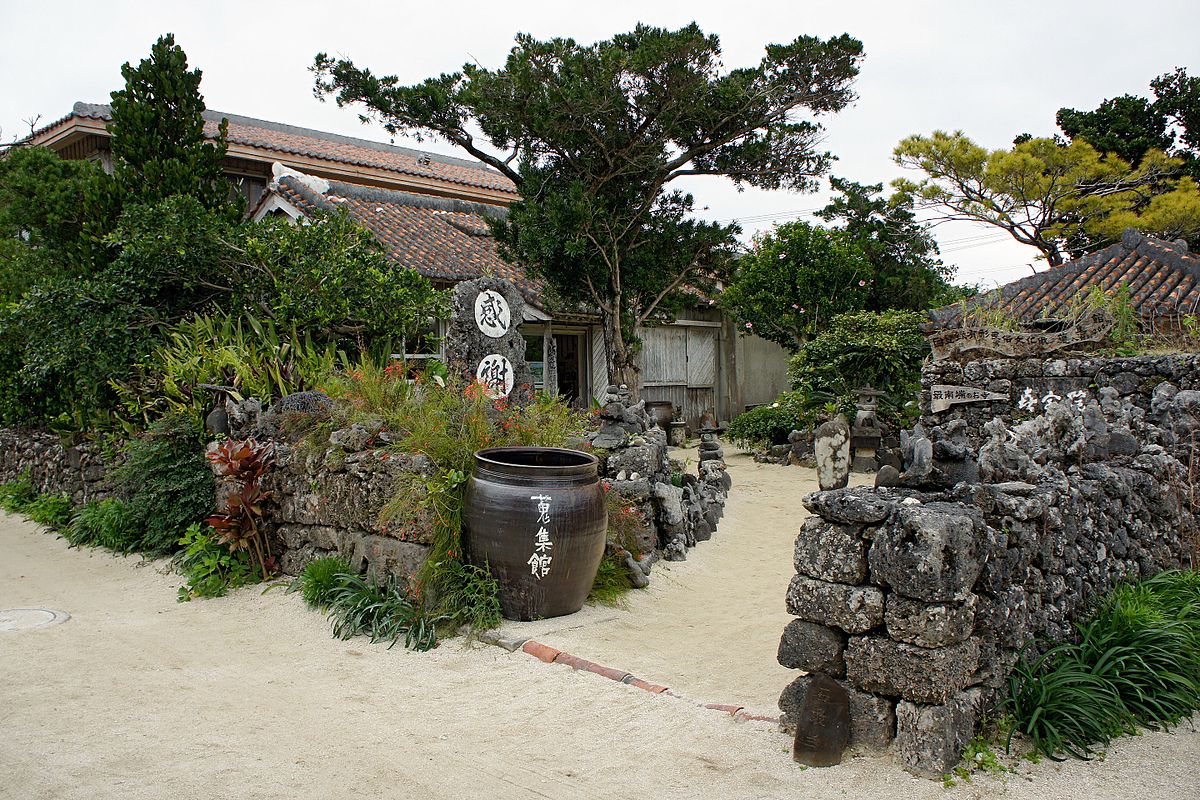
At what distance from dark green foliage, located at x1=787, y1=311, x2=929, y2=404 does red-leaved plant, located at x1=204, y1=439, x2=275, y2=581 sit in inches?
379

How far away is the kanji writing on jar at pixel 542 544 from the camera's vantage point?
5.38 m

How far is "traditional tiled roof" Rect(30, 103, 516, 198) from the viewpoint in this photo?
49.9 ft

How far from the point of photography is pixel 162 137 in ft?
34.9

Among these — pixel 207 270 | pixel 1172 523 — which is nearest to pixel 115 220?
pixel 207 270

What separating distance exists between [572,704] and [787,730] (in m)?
1.15

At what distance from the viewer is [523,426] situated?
6492 millimetres

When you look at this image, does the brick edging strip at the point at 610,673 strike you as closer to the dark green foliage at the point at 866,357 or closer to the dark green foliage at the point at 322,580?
the dark green foliage at the point at 322,580

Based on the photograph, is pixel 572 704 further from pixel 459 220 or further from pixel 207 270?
pixel 459 220

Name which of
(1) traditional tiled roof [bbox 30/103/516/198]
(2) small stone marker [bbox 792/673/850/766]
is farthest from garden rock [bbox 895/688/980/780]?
(1) traditional tiled roof [bbox 30/103/516/198]

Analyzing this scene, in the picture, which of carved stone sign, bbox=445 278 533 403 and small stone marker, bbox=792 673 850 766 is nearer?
small stone marker, bbox=792 673 850 766

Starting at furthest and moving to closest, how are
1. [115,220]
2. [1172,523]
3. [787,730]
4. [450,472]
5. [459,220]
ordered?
[459,220] → [115,220] → [450,472] → [1172,523] → [787,730]

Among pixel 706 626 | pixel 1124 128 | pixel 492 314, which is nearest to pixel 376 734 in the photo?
pixel 706 626

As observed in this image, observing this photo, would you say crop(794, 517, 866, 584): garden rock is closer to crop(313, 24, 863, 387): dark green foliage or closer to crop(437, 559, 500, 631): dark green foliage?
crop(437, 559, 500, 631): dark green foliage

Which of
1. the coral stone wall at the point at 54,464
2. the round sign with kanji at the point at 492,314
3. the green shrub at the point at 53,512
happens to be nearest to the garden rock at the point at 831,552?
the round sign with kanji at the point at 492,314
